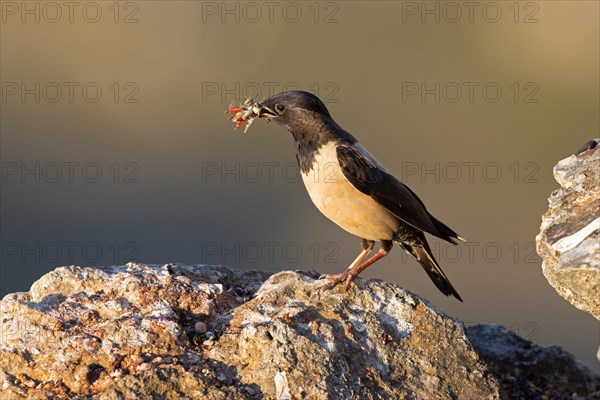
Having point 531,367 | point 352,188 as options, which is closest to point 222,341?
point 352,188

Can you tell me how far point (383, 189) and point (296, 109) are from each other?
3.00ft

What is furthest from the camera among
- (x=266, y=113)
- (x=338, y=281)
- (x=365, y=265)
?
(x=266, y=113)

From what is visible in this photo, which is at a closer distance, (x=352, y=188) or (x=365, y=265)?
(x=365, y=265)

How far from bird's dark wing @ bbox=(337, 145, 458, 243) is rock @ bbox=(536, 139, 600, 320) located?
4.25ft

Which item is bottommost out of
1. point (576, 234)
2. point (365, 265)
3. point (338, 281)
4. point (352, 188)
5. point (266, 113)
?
point (338, 281)

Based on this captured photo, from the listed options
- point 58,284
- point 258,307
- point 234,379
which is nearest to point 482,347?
point 258,307

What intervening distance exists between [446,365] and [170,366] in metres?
1.63

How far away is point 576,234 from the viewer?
490 cm

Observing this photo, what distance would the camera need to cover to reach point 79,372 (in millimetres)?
4555

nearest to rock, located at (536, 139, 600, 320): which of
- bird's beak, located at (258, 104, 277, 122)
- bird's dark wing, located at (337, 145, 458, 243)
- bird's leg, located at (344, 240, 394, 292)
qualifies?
bird's leg, located at (344, 240, 394, 292)

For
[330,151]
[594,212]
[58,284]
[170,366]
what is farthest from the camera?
[330,151]

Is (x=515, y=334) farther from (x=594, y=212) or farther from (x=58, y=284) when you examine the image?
(x=58, y=284)

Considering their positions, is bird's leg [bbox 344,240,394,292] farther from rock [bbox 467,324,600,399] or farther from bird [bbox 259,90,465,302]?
rock [bbox 467,324,600,399]

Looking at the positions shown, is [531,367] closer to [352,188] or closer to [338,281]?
[352,188]
